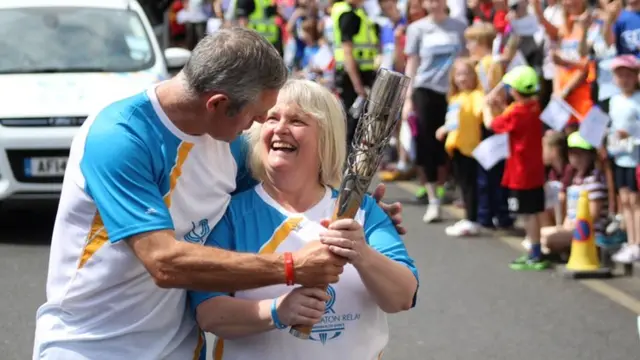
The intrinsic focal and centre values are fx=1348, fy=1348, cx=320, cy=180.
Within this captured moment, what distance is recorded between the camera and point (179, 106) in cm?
386

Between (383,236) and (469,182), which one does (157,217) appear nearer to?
(383,236)

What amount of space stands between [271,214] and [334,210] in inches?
11.9

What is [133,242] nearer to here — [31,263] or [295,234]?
[295,234]

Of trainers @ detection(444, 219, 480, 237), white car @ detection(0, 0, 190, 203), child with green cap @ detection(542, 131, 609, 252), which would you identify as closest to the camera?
child with green cap @ detection(542, 131, 609, 252)

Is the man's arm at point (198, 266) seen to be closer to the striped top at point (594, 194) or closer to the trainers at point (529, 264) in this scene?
the trainers at point (529, 264)

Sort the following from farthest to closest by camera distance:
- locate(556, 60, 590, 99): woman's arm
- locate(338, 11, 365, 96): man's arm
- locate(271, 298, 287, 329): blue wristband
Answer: locate(338, 11, 365, 96): man's arm < locate(556, 60, 590, 99): woman's arm < locate(271, 298, 287, 329): blue wristband

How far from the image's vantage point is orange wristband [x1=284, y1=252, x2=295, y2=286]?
3.77m

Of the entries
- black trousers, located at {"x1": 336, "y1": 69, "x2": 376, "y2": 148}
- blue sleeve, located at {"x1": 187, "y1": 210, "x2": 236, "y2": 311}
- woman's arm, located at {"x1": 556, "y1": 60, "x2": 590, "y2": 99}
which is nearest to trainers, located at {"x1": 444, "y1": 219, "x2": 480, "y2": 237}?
woman's arm, located at {"x1": 556, "y1": 60, "x2": 590, "y2": 99}

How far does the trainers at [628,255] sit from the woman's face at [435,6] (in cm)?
358

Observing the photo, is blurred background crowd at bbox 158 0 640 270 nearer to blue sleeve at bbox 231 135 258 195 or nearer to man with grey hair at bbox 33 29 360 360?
blue sleeve at bbox 231 135 258 195

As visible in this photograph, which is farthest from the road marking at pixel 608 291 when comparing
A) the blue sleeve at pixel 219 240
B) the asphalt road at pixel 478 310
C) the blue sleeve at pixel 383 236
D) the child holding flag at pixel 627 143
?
the blue sleeve at pixel 219 240

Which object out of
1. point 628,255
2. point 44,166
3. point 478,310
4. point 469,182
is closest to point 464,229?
point 469,182

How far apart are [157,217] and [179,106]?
0.33 meters

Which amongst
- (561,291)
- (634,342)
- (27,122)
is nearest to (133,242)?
(634,342)
